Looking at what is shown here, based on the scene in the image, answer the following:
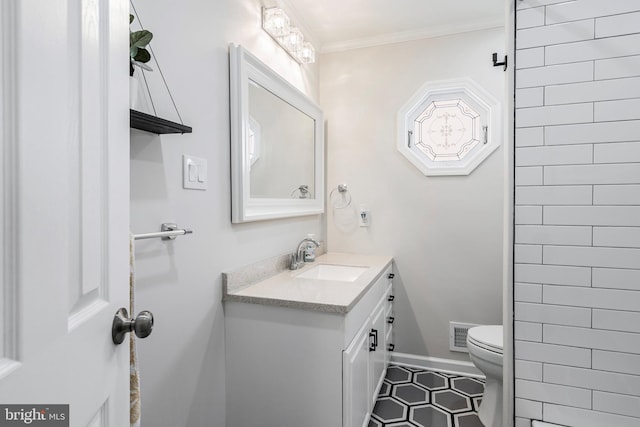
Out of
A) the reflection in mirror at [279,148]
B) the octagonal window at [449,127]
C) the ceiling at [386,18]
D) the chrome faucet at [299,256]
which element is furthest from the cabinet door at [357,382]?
the ceiling at [386,18]

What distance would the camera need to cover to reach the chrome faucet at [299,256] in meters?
2.13

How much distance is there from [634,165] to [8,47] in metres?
1.38

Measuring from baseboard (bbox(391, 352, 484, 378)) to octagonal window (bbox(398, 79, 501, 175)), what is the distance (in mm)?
1321

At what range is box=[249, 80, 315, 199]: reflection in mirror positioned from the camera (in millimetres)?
1757

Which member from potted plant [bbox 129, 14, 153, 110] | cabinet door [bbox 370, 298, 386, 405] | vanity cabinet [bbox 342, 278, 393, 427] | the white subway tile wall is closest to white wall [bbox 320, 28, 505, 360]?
vanity cabinet [bbox 342, 278, 393, 427]

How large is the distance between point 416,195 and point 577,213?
1467mm

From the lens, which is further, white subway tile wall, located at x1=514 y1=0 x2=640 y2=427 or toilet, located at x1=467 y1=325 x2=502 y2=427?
toilet, located at x1=467 y1=325 x2=502 y2=427

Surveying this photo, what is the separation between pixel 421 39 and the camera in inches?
97.4

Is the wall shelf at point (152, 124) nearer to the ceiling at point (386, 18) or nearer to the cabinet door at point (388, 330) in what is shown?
the ceiling at point (386, 18)

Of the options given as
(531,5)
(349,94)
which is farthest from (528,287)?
(349,94)

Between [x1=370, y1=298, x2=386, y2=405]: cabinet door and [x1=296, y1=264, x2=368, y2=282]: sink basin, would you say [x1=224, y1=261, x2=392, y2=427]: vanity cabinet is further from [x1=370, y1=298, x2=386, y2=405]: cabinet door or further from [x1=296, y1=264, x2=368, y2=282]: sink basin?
[x1=296, y1=264, x2=368, y2=282]: sink basin

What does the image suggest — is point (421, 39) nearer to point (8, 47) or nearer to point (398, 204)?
point (398, 204)

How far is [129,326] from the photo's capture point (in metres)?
0.65

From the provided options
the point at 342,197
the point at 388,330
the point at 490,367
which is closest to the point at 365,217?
the point at 342,197
